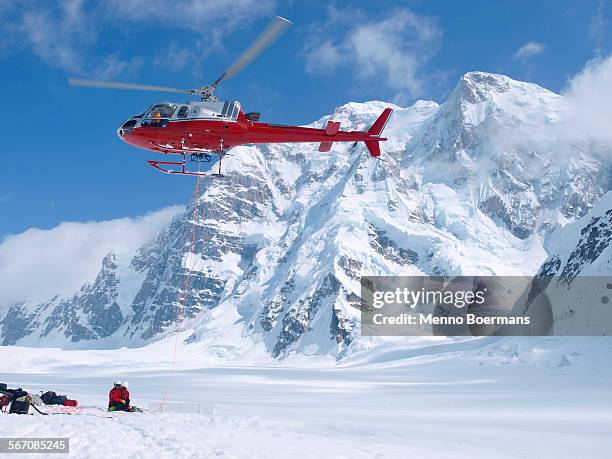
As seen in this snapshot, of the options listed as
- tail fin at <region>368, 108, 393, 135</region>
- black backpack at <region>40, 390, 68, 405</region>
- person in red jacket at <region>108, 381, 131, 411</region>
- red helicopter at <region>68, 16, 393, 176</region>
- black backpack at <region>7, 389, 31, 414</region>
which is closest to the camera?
black backpack at <region>7, 389, 31, 414</region>

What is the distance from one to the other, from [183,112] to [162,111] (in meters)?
1.07

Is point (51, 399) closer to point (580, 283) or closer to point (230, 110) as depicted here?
point (230, 110)

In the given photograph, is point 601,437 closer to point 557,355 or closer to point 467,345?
point 557,355

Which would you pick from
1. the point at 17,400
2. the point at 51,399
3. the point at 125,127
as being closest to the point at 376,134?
the point at 125,127

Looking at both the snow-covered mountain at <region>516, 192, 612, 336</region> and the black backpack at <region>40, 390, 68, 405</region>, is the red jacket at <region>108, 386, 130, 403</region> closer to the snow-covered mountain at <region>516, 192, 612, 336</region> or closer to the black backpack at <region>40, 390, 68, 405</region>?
the black backpack at <region>40, 390, 68, 405</region>

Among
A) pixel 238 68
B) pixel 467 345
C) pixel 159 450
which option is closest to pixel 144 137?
pixel 238 68

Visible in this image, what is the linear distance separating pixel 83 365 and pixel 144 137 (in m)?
171

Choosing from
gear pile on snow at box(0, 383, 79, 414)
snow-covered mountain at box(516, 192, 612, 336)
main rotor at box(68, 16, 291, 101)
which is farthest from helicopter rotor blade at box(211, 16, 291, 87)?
snow-covered mountain at box(516, 192, 612, 336)

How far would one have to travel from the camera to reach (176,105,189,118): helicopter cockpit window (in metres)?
29.2

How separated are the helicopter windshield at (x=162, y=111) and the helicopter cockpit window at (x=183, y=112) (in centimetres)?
35

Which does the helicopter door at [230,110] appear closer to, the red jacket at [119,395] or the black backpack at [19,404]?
the red jacket at [119,395]

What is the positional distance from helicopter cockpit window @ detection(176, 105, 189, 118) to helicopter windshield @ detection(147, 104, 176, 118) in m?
0.35

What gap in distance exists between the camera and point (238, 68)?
25562 mm

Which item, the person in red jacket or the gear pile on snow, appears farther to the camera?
the person in red jacket
